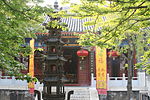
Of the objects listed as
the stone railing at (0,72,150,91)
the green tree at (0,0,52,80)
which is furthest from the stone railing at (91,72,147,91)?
the green tree at (0,0,52,80)

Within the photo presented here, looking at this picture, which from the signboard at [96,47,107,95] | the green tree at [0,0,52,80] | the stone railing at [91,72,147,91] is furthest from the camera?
the signboard at [96,47,107,95]

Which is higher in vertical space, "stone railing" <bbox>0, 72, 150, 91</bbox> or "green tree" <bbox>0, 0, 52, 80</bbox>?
"green tree" <bbox>0, 0, 52, 80</bbox>

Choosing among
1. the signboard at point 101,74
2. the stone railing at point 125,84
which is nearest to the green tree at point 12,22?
the signboard at point 101,74

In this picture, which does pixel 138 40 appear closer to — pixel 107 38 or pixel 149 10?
pixel 107 38

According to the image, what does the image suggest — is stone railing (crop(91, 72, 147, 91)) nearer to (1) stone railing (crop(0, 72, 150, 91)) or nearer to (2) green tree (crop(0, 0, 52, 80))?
(1) stone railing (crop(0, 72, 150, 91))

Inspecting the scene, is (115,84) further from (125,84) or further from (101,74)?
(101,74)

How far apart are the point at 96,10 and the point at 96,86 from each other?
930cm

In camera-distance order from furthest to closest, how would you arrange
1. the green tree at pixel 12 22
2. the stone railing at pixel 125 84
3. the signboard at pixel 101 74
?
the signboard at pixel 101 74, the stone railing at pixel 125 84, the green tree at pixel 12 22

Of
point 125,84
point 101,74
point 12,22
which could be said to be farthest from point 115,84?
point 12,22

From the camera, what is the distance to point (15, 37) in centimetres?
466

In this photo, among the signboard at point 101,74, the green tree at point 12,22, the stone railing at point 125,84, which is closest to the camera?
the green tree at point 12,22

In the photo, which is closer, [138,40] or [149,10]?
[149,10]

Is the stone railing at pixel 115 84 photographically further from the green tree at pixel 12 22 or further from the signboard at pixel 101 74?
the green tree at pixel 12 22

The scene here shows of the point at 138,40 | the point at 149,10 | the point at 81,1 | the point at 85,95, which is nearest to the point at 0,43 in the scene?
the point at 81,1
